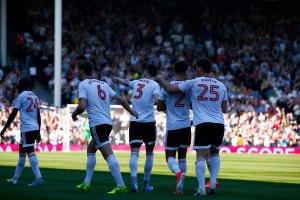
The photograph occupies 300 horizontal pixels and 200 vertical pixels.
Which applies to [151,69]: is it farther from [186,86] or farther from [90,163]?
[90,163]

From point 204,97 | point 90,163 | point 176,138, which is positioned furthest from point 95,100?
point 204,97

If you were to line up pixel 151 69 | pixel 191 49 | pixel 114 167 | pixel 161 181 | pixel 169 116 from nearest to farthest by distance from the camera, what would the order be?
pixel 114 167
pixel 169 116
pixel 151 69
pixel 161 181
pixel 191 49

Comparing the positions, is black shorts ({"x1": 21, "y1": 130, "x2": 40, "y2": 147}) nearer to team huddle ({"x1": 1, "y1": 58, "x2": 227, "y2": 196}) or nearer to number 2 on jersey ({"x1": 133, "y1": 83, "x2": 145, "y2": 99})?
team huddle ({"x1": 1, "y1": 58, "x2": 227, "y2": 196})

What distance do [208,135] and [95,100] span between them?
7.01 feet

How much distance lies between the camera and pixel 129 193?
15.8 meters

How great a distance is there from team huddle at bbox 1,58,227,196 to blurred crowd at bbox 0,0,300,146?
2115 cm

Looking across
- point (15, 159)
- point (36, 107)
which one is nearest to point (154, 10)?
point (15, 159)

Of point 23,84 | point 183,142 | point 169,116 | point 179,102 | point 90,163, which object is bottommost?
point 90,163

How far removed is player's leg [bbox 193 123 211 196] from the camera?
15227mm

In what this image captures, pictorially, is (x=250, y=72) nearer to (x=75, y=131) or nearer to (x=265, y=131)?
(x=265, y=131)

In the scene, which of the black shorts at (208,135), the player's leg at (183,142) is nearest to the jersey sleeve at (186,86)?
the black shorts at (208,135)

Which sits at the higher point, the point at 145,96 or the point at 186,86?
the point at 186,86

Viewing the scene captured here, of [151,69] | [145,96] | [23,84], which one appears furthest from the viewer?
[23,84]

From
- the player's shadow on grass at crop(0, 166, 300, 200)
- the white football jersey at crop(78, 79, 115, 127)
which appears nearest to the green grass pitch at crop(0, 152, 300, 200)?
the player's shadow on grass at crop(0, 166, 300, 200)
